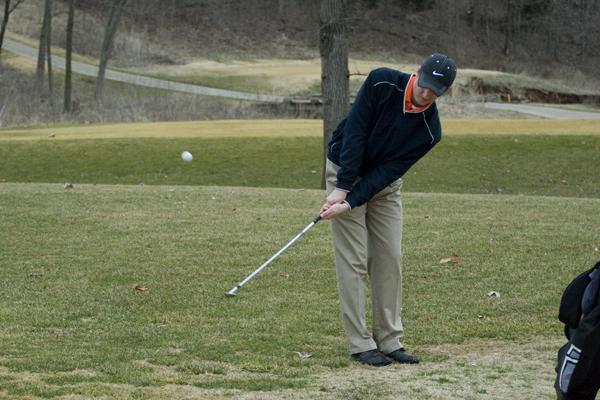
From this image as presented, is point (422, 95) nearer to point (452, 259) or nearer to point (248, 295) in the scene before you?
point (248, 295)

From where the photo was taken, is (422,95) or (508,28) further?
(508,28)

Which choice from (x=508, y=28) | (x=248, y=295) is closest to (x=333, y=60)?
(x=248, y=295)

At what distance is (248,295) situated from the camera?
8.80m

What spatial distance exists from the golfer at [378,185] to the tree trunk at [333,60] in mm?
12859

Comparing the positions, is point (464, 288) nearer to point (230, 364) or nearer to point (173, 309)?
point (173, 309)

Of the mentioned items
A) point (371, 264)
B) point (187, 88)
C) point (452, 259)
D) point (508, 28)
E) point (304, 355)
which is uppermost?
point (508, 28)

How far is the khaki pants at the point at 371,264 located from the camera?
6.47 meters

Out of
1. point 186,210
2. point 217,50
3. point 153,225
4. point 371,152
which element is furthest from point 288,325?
point 217,50

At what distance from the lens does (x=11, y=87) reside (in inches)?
1802

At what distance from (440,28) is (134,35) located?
2418 cm

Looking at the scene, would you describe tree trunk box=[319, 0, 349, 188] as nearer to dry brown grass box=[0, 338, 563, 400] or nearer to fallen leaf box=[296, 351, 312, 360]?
dry brown grass box=[0, 338, 563, 400]

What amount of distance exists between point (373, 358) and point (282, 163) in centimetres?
1729

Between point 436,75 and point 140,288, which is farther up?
point 436,75

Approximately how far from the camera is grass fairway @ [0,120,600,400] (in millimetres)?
5941
